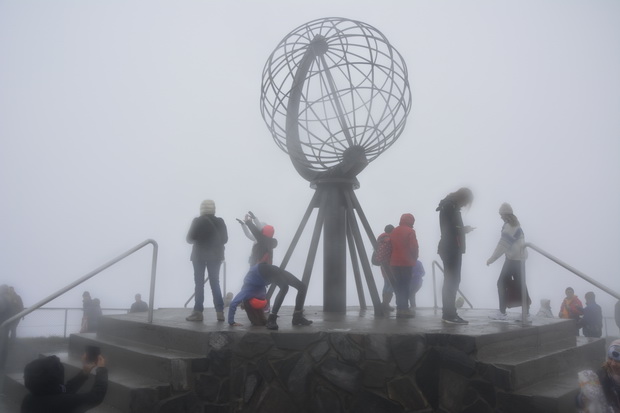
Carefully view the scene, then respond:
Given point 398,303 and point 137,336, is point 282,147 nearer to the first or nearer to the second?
point 398,303

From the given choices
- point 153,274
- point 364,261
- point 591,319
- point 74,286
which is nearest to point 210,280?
point 153,274

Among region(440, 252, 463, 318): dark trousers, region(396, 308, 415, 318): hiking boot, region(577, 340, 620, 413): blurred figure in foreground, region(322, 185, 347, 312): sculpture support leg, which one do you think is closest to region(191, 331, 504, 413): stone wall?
region(577, 340, 620, 413): blurred figure in foreground

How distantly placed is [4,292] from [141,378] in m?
3.87

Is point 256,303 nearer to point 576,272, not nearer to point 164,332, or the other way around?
point 164,332

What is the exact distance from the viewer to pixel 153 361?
484 centimetres

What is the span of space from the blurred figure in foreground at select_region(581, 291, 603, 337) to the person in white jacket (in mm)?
4165

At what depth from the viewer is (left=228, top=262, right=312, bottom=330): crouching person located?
17.5 ft

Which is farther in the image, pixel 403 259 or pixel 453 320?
pixel 403 259

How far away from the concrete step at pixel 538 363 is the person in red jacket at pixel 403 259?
5.83 ft

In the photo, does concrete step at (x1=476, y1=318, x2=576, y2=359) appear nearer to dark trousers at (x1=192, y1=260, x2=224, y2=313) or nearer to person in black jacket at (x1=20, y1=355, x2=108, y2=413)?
dark trousers at (x1=192, y1=260, x2=224, y2=313)

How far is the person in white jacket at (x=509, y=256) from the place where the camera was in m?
6.25

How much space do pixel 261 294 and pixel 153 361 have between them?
4.33 ft

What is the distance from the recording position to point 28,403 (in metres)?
3.27

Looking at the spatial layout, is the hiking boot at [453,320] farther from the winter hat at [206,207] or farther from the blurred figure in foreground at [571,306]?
the blurred figure in foreground at [571,306]
